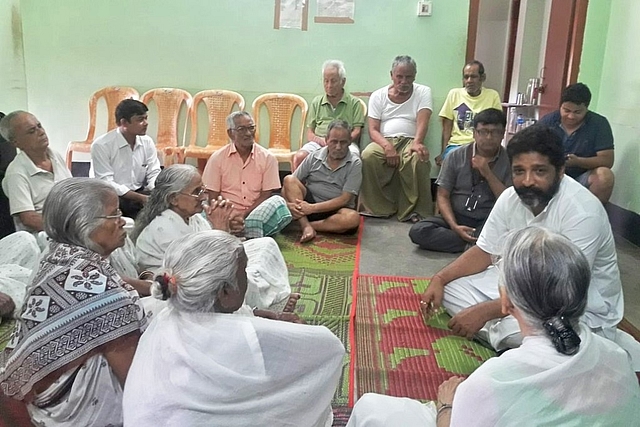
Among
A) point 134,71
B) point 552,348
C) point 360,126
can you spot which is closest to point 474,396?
point 552,348

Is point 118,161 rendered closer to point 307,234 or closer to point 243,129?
point 243,129

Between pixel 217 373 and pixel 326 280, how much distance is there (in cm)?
195

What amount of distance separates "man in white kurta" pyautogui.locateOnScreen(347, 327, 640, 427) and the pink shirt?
9.47 ft

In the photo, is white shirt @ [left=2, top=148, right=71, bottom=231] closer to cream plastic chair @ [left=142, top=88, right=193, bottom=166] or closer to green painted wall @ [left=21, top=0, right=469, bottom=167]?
cream plastic chair @ [left=142, top=88, right=193, bottom=166]


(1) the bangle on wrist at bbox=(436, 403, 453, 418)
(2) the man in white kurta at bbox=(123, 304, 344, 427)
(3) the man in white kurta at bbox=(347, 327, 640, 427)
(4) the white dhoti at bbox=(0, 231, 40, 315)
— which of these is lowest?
(4) the white dhoti at bbox=(0, 231, 40, 315)

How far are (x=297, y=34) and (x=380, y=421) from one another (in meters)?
4.37

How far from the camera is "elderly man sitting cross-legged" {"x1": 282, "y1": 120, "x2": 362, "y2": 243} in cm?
402

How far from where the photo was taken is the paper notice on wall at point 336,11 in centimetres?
507

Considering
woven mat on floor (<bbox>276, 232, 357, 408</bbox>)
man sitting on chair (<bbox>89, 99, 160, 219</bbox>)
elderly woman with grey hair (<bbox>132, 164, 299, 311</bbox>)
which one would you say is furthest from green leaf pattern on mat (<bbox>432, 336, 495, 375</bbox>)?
man sitting on chair (<bbox>89, 99, 160, 219</bbox>)

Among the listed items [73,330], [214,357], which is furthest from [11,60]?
[214,357]

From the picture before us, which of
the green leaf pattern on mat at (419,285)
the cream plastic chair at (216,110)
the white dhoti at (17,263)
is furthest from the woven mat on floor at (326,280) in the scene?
the cream plastic chair at (216,110)

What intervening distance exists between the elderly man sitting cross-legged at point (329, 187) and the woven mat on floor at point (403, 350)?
1.10 m

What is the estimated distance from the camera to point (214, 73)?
5.29m

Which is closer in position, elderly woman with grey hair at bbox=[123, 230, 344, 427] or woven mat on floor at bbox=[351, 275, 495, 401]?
elderly woman with grey hair at bbox=[123, 230, 344, 427]
